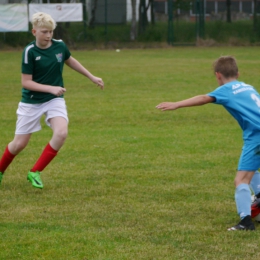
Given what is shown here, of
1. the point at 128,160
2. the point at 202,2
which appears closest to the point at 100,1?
the point at 202,2

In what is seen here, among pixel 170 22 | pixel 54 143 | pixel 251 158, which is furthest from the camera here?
pixel 170 22

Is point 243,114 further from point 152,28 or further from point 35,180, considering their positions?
point 152,28

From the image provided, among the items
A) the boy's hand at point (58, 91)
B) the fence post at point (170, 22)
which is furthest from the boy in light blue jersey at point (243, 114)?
the fence post at point (170, 22)

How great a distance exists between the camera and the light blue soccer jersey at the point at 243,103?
197 inches

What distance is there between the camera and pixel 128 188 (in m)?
6.64

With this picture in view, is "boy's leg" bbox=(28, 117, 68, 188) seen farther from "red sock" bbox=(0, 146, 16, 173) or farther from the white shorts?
"red sock" bbox=(0, 146, 16, 173)

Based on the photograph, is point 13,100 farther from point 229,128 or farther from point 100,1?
point 100,1

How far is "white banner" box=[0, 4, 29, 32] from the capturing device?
2944 cm

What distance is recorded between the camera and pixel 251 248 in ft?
15.2

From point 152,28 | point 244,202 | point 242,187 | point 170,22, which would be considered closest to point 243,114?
point 242,187

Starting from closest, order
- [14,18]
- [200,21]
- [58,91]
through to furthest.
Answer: [58,91], [14,18], [200,21]

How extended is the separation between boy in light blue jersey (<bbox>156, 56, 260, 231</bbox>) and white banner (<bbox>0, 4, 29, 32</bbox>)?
25.4 meters

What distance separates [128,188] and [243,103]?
2.00 m

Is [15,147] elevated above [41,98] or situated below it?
below
